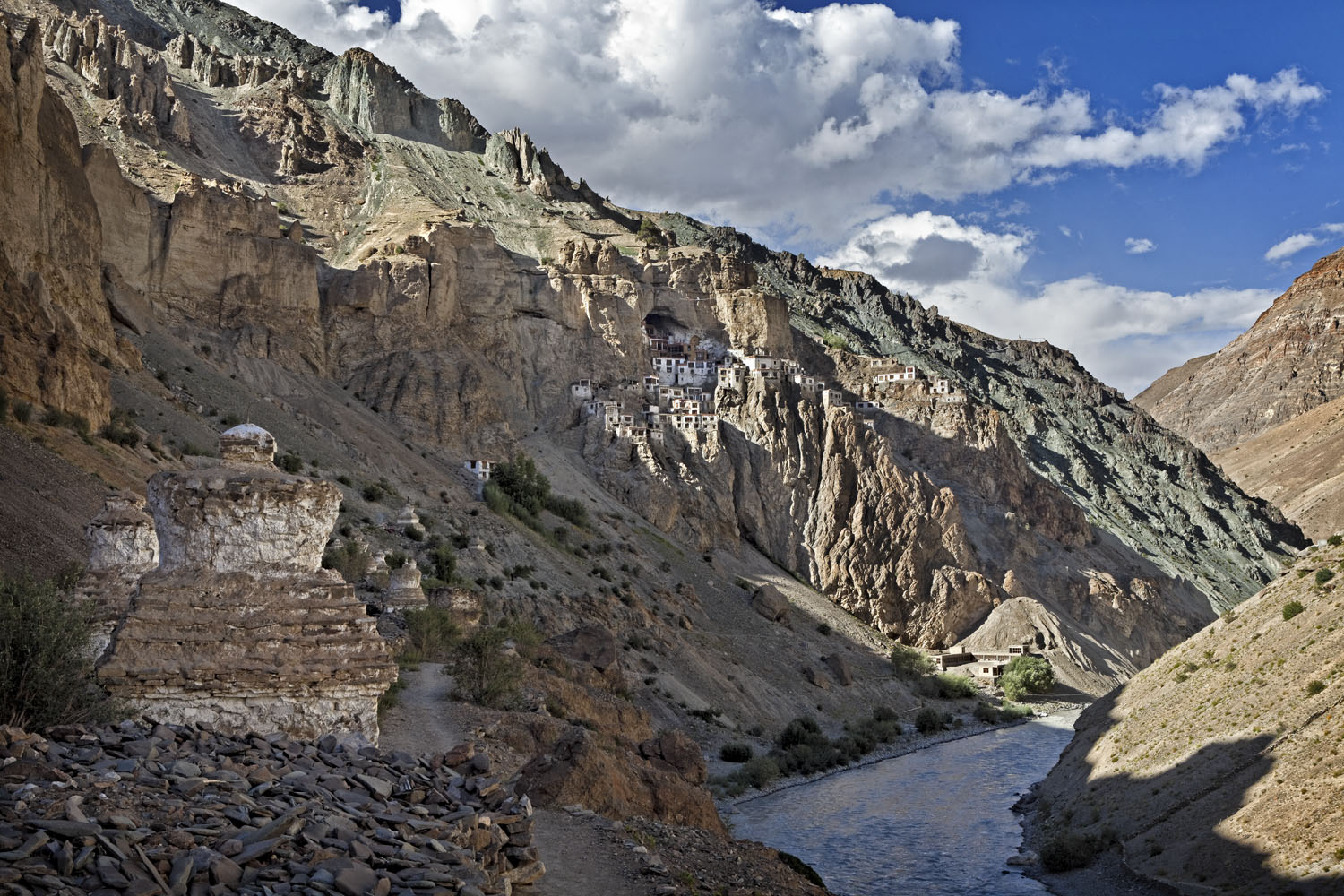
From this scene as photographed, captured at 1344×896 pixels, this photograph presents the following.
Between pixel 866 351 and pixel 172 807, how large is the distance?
9654 centimetres

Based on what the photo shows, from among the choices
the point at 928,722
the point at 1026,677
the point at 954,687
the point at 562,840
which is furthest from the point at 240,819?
the point at 1026,677

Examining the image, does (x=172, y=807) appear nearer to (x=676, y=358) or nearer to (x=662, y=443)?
(x=662, y=443)

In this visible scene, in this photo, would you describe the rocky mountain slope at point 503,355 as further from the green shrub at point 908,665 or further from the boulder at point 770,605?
the boulder at point 770,605

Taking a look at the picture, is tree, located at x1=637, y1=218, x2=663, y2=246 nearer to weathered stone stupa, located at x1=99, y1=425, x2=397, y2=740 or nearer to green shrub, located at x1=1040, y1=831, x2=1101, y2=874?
green shrub, located at x1=1040, y1=831, x2=1101, y2=874

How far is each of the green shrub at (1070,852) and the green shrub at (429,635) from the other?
1331 centimetres

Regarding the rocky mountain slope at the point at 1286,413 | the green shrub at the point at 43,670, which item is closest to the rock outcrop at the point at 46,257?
the green shrub at the point at 43,670

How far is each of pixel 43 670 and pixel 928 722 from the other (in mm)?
44013

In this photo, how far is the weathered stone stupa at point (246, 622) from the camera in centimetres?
984

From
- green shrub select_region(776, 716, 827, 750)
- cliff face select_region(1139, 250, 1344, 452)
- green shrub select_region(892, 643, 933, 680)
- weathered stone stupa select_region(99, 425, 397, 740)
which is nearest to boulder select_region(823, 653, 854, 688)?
green shrub select_region(892, 643, 933, 680)

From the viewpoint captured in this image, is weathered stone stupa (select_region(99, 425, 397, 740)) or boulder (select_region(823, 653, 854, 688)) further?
boulder (select_region(823, 653, 854, 688))

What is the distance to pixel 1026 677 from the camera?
58000 mm

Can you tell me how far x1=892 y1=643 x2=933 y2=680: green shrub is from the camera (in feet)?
188

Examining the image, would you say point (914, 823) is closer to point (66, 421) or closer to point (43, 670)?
point (66, 421)

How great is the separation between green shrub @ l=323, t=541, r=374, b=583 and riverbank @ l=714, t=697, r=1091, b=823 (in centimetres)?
1132
